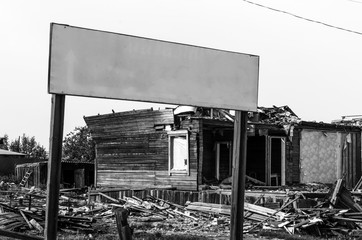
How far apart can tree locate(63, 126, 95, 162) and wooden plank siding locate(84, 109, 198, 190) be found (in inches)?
939

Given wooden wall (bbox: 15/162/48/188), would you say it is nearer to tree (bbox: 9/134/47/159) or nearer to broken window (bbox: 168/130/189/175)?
broken window (bbox: 168/130/189/175)

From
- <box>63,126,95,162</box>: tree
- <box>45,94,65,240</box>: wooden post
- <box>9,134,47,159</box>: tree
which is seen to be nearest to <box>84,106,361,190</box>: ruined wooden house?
<box>45,94,65,240</box>: wooden post

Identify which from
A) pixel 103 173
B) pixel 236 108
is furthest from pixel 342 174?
pixel 236 108

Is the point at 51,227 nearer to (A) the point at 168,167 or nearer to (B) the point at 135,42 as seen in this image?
(B) the point at 135,42

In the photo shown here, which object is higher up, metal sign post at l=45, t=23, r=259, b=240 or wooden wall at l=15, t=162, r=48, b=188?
metal sign post at l=45, t=23, r=259, b=240

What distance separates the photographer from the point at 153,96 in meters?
7.88

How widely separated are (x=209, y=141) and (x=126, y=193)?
4569 millimetres

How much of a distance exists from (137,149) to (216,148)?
4.37 m

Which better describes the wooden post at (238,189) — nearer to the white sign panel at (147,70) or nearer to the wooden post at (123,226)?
the white sign panel at (147,70)

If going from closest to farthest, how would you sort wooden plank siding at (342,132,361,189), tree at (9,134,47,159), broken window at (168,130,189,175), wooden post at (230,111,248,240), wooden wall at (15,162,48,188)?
wooden post at (230,111,248,240) → broken window at (168,130,189,175) → wooden plank siding at (342,132,361,189) → wooden wall at (15,162,48,188) → tree at (9,134,47,159)

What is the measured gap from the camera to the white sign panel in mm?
7289

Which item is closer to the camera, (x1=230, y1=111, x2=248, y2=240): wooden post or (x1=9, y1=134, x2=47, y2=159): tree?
(x1=230, y1=111, x2=248, y2=240): wooden post

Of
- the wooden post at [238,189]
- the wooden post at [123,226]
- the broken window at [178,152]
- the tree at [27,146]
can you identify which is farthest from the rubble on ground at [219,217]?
the tree at [27,146]

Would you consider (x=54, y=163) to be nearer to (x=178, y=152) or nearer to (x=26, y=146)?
(x=178, y=152)
